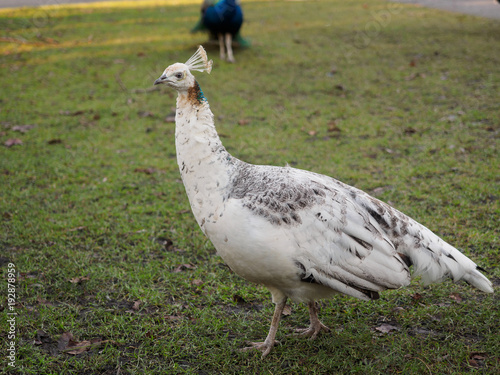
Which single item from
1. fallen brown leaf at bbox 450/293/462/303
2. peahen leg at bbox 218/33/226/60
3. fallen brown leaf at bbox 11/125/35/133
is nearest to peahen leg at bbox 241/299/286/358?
fallen brown leaf at bbox 450/293/462/303

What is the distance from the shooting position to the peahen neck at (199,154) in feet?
10.3

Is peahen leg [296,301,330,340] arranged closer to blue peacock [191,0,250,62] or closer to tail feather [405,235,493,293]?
tail feather [405,235,493,293]

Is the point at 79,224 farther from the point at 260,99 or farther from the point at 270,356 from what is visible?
the point at 260,99

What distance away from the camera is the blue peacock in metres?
9.38

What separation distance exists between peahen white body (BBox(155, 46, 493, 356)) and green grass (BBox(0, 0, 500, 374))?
496mm

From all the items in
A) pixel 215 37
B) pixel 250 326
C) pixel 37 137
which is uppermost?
pixel 215 37

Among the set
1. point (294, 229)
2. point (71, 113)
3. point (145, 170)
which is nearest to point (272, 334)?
point (294, 229)

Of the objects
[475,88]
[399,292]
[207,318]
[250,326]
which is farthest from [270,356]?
[475,88]

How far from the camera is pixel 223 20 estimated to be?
9391 millimetres

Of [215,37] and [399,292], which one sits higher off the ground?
[215,37]

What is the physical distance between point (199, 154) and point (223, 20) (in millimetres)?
6989

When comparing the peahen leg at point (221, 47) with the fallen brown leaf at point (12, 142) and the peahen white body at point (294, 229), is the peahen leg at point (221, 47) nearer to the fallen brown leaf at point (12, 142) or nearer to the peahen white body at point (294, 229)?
the fallen brown leaf at point (12, 142)

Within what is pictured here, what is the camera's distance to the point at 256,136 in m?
6.94

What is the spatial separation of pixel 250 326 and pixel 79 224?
2.26 meters
